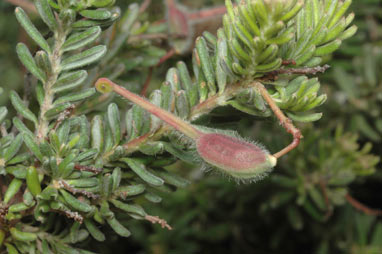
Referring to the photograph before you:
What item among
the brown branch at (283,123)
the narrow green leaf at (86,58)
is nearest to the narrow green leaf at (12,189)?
the narrow green leaf at (86,58)

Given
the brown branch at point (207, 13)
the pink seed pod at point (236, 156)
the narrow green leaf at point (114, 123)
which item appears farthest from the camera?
the brown branch at point (207, 13)

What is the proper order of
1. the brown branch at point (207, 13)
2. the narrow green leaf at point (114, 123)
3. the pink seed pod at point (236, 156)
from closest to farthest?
the pink seed pod at point (236, 156)
the narrow green leaf at point (114, 123)
the brown branch at point (207, 13)

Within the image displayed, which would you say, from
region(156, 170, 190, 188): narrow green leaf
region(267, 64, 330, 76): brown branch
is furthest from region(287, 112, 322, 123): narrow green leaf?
region(156, 170, 190, 188): narrow green leaf

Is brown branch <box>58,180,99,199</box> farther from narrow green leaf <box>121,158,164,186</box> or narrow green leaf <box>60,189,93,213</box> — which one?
narrow green leaf <box>121,158,164,186</box>

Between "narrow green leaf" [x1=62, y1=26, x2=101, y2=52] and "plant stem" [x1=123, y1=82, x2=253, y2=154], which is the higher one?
"narrow green leaf" [x1=62, y1=26, x2=101, y2=52]

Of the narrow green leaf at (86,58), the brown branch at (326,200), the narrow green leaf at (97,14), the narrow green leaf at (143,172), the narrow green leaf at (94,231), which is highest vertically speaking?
the narrow green leaf at (97,14)

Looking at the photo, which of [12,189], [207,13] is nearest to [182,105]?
[12,189]

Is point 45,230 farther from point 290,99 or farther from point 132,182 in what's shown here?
point 290,99

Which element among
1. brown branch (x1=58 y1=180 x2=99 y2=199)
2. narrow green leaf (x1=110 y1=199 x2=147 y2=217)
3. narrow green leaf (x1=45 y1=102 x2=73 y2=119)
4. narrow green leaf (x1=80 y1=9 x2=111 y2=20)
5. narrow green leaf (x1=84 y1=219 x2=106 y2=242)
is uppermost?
narrow green leaf (x1=80 y1=9 x2=111 y2=20)

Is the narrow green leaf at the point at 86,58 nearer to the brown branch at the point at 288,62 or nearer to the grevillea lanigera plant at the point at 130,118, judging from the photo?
the grevillea lanigera plant at the point at 130,118
